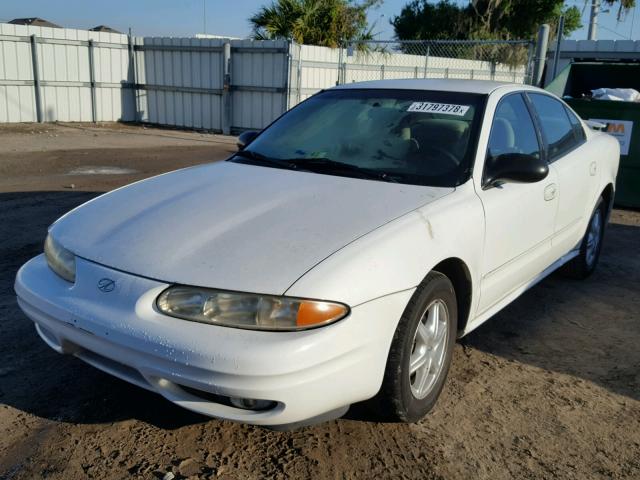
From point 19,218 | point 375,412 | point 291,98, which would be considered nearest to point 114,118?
point 291,98

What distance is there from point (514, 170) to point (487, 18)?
3483 centimetres

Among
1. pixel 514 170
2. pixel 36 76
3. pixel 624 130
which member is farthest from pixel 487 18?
pixel 514 170

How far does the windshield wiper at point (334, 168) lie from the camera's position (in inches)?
132

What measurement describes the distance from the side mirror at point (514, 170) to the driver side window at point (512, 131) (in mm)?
Result: 57

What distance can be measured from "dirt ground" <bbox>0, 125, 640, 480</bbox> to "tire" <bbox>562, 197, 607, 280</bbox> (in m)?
0.57

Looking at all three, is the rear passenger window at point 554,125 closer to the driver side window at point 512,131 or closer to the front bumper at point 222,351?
the driver side window at point 512,131

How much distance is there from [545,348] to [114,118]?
15.9 meters

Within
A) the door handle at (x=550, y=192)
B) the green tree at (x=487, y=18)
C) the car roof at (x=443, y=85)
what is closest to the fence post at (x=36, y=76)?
the car roof at (x=443, y=85)

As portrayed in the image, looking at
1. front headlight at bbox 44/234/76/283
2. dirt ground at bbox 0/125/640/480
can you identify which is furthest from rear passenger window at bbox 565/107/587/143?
front headlight at bbox 44/234/76/283

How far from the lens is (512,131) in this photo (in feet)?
12.5

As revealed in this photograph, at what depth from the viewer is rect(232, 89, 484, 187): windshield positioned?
3.38 meters

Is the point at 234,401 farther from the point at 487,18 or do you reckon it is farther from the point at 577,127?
the point at 487,18

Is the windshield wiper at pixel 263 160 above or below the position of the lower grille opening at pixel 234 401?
above

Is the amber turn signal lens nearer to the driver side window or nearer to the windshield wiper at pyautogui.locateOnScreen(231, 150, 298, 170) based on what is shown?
the windshield wiper at pyautogui.locateOnScreen(231, 150, 298, 170)
